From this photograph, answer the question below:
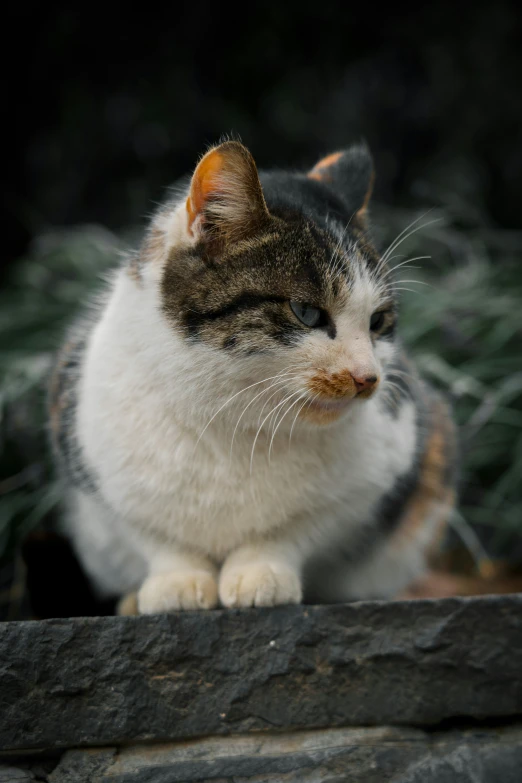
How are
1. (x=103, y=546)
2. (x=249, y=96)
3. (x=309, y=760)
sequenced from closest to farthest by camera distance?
(x=309, y=760), (x=103, y=546), (x=249, y=96)

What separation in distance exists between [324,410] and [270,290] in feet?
0.85

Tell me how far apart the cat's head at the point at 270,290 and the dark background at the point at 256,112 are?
2.29 metres

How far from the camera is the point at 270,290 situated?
1.55 m

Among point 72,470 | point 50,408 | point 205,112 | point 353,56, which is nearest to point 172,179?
point 205,112

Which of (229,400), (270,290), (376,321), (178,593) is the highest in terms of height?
(270,290)

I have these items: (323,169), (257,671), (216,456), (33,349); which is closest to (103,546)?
(216,456)

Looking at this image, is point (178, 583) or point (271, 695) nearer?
point (271, 695)

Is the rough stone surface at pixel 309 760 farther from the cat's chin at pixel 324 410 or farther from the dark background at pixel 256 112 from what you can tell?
the dark background at pixel 256 112

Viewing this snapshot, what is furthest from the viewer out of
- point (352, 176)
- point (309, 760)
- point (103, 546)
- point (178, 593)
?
point (103, 546)

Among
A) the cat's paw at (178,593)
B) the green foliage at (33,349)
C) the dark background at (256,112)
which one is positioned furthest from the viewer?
the dark background at (256,112)

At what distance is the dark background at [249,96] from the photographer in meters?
4.59

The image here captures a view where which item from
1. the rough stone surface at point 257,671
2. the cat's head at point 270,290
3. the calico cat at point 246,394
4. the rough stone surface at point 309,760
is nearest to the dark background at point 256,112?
the calico cat at point 246,394

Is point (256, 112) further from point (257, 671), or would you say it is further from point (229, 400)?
point (257, 671)

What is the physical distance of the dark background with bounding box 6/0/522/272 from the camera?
15.1 feet
